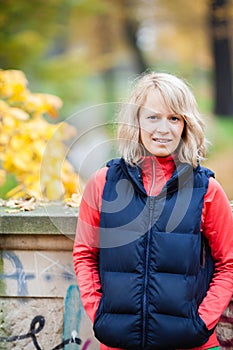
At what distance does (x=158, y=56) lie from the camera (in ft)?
60.3

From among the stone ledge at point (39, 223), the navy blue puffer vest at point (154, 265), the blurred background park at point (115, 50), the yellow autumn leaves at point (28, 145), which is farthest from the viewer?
the blurred background park at point (115, 50)

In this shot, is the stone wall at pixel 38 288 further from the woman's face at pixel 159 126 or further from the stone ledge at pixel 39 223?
the woman's face at pixel 159 126

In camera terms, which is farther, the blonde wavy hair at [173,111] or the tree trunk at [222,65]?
the tree trunk at [222,65]

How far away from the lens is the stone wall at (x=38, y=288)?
2.55 metres

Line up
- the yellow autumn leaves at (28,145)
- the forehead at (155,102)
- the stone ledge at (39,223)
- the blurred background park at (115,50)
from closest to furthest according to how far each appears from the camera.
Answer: the forehead at (155,102)
the stone ledge at (39,223)
the yellow autumn leaves at (28,145)
the blurred background park at (115,50)

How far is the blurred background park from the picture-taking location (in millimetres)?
10938

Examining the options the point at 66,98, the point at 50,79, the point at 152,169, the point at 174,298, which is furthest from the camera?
the point at 66,98

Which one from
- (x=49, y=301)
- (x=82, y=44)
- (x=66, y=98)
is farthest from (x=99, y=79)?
(x=49, y=301)

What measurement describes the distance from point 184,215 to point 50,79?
9.45 metres

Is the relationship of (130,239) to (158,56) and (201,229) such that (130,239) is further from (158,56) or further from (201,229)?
(158,56)

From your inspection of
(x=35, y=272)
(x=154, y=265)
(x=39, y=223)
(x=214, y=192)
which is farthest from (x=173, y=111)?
(x=35, y=272)

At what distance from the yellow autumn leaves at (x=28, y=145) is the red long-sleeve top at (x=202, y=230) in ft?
3.75

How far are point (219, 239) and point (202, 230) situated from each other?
7 centimetres

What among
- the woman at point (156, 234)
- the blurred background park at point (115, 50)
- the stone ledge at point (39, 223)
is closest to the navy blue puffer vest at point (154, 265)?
the woman at point (156, 234)
